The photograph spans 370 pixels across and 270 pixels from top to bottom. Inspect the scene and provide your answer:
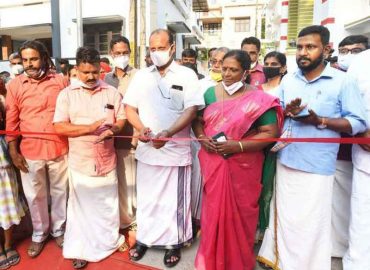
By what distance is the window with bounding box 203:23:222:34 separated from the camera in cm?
3809

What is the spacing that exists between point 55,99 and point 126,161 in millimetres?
909

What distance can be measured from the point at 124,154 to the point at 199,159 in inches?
37.2

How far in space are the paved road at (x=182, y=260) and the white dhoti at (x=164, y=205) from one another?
0.10 meters

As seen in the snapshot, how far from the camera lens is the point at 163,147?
2699 millimetres

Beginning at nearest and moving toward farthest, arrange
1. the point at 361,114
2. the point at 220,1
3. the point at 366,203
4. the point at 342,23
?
the point at 361,114 → the point at 366,203 → the point at 342,23 → the point at 220,1

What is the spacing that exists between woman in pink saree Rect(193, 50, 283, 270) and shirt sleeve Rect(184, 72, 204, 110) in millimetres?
112

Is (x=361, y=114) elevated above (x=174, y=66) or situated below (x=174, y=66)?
below

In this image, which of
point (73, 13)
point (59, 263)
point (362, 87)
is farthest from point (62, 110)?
point (73, 13)

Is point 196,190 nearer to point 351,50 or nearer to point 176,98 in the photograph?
point 176,98

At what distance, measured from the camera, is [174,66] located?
276 cm

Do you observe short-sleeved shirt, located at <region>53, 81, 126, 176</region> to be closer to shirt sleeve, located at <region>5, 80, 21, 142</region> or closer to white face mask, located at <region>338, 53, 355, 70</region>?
shirt sleeve, located at <region>5, 80, 21, 142</region>

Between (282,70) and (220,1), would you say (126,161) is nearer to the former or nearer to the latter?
(282,70)

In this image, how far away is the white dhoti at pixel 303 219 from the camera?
2350 millimetres

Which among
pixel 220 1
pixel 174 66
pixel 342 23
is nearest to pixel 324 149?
pixel 174 66
